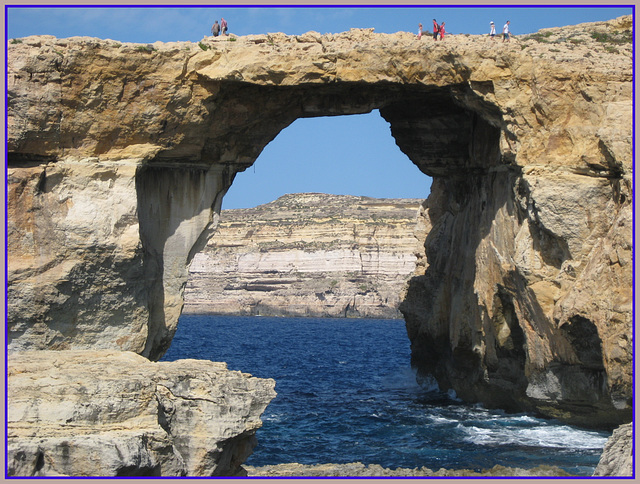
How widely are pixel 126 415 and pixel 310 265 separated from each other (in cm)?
8990

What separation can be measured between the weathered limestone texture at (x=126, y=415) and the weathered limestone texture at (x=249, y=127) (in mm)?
5603

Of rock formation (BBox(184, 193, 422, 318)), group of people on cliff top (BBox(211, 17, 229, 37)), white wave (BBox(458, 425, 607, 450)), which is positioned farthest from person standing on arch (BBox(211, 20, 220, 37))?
rock formation (BBox(184, 193, 422, 318))

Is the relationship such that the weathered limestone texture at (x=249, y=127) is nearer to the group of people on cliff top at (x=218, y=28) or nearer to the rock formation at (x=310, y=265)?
the group of people on cliff top at (x=218, y=28)

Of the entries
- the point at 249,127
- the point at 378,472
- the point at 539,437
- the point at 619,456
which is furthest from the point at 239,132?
the point at 619,456

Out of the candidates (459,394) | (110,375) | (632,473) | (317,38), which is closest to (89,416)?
(110,375)

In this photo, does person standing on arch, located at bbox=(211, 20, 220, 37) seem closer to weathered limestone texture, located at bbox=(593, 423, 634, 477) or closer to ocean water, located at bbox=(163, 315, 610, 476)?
ocean water, located at bbox=(163, 315, 610, 476)

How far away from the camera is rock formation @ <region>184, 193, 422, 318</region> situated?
342 ft

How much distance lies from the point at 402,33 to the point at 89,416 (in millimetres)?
14123

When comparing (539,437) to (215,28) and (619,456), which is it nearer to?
(619,456)

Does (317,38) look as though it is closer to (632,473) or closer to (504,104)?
(504,104)

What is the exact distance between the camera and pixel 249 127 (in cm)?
2652

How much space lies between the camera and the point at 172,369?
18.0m

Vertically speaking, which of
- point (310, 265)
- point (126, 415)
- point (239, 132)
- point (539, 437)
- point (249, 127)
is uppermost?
point (249, 127)

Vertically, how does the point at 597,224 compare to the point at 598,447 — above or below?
above
